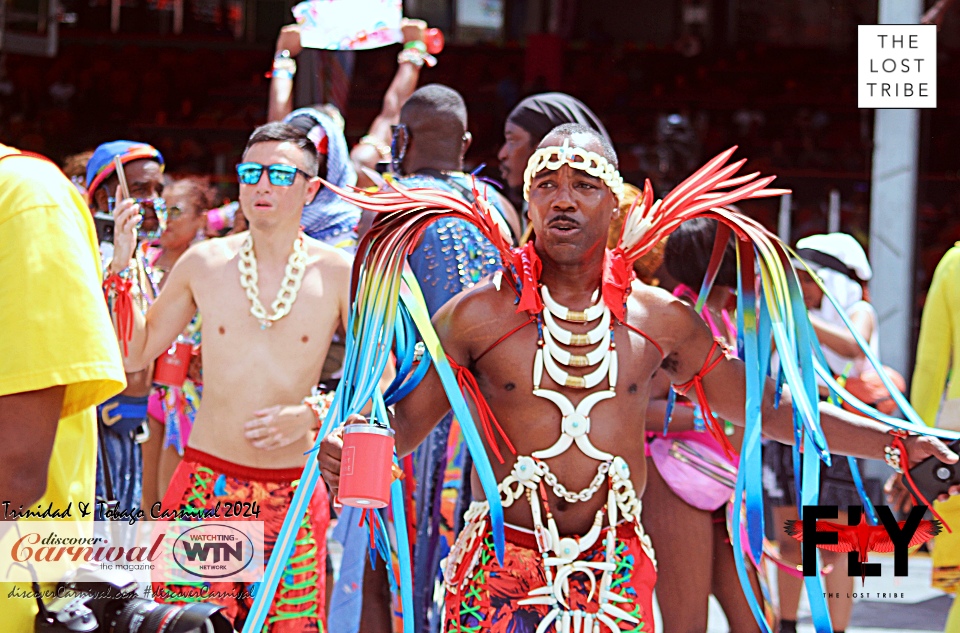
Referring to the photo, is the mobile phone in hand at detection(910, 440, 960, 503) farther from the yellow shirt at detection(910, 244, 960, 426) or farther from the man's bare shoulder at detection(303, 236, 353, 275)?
the man's bare shoulder at detection(303, 236, 353, 275)

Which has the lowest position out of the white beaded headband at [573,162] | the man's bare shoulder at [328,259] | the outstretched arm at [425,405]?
the outstretched arm at [425,405]

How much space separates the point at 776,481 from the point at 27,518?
460cm

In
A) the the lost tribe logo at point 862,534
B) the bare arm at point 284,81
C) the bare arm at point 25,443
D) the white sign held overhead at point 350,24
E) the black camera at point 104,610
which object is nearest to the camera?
the bare arm at point 25,443

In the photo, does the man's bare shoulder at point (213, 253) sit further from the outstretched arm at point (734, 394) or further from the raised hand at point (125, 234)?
the outstretched arm at point (734, 394)

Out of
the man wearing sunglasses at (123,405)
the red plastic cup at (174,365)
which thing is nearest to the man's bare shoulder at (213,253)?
the red plastic cup at (174,365)

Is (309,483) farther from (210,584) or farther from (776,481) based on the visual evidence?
(776,481)

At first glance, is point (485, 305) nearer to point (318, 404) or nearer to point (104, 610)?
point (318, 404)

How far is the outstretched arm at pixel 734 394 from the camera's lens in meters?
3.28

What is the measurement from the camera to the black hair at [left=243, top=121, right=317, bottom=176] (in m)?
4.29

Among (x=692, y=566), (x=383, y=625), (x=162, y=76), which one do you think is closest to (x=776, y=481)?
(x=692, y=566)

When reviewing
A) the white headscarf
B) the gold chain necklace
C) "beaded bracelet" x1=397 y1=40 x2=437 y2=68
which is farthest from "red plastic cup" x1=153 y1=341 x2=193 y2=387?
the white headscarf

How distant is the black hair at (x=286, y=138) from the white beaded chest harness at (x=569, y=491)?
57.7 inches

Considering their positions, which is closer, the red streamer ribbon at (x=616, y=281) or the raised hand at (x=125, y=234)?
the red streamer ribbon at (x=616, y=281)

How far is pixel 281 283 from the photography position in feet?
13.7
